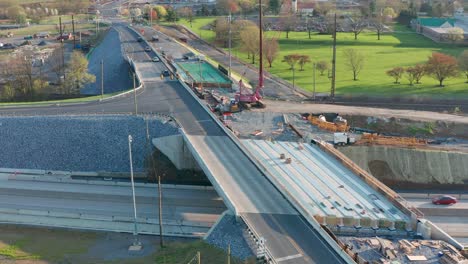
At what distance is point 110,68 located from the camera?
6384 centimetres

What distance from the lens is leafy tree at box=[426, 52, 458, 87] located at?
56500 mm

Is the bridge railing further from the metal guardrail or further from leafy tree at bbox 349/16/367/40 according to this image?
leafy tree at bbox 349/16/367/40

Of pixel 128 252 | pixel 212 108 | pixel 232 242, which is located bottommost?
pixel 128 252

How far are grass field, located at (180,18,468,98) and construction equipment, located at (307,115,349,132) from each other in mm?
15004

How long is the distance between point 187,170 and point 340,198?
41.8ft

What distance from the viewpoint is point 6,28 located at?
12031 centimetres

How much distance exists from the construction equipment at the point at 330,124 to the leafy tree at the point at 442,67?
890 inches

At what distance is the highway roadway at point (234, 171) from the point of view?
71.8 feet

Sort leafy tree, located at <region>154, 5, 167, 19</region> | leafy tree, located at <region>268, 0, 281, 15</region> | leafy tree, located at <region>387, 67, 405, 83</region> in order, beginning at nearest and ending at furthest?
leafy tree, located at <region>387, 67, 405, 83</region> → leafy tree, located at <region>154, 5, 167, 19</region> → leafy tree, located at <region>268, 0, 281, 15</region>

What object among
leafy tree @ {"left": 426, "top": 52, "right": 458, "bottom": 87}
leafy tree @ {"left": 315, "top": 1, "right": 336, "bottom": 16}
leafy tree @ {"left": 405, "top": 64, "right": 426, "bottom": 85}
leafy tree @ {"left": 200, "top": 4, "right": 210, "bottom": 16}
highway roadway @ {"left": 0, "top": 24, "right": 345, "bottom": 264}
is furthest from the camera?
leafy tree @ {"left": 200, "top": 4, "right": 210, "bottom": 16}

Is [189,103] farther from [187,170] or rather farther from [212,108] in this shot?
[187,170]

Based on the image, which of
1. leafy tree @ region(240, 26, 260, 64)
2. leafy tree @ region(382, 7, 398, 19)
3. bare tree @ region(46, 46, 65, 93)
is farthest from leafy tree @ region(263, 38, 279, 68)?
leafy tree @ region(382, 7, 398, 19)

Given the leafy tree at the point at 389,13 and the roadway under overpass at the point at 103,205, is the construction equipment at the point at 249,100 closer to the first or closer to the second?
the roadway under overpass at the point at 103,205

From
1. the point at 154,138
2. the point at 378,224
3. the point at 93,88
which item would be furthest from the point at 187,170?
the point at 93,88
